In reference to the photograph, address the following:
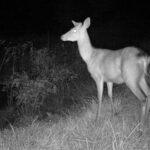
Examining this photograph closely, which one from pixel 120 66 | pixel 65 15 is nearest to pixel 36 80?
pixel 120 66

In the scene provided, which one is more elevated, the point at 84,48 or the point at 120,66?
the point at 84,48

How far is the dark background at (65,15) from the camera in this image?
22.1 meters

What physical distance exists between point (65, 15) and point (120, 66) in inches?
688

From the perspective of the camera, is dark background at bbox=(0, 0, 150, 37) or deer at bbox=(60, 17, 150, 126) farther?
dark background at bbox=(0, 0, 150, 37)

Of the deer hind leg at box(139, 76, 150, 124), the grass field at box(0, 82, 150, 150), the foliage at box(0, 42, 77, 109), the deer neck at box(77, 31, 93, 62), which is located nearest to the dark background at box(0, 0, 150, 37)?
the foliage at box(0, 42, 77, 109)

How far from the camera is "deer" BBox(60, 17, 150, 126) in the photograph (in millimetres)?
6551

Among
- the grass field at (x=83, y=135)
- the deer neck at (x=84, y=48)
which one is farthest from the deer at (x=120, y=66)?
the grass field at (x=83, y=135)

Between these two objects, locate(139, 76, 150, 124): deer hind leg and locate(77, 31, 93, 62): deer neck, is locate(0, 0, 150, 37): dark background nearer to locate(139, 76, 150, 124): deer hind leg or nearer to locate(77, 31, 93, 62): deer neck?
locate(77, 31, 93, 62): deer neck

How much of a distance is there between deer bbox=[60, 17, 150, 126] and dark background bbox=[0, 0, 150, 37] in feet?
41.7

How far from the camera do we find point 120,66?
6891mm

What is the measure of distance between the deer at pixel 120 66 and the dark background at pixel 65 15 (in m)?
12.7

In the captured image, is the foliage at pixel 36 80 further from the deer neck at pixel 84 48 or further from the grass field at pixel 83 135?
the grass field at pixel 83 135

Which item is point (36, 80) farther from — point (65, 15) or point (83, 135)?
point (65, 15)

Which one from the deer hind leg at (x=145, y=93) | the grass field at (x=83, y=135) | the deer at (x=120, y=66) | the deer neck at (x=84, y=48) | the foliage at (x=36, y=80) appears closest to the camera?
the grass field at (x=83, y=135)
